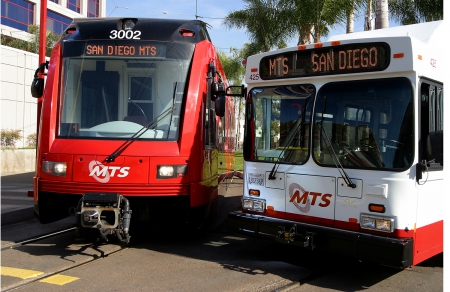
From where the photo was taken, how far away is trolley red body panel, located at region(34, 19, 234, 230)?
262 inches

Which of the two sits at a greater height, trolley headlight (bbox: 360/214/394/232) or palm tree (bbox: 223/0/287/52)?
palm tree (bbox: 223/0/287/52)

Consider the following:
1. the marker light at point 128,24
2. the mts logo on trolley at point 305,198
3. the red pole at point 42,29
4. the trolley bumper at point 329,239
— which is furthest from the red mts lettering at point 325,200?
the red pole at point 42,29

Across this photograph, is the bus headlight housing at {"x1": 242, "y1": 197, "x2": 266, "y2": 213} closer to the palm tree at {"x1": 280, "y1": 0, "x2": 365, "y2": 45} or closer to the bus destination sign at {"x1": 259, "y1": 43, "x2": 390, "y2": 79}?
the bus destination sign at {"x1": 259, "y1": 43, "x2": 390, "y2": 79}

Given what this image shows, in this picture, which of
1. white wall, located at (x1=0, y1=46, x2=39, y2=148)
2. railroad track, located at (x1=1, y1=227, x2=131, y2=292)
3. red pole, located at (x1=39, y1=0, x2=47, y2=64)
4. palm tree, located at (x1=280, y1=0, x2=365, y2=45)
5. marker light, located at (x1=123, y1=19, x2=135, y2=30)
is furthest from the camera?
white wall, located at (x1=0, y1=46, x2=39, y2=148)

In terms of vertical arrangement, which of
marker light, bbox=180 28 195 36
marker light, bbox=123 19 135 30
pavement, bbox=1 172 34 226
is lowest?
pavement, bbox=1 172 34 226

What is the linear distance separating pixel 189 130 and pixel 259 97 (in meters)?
1.08

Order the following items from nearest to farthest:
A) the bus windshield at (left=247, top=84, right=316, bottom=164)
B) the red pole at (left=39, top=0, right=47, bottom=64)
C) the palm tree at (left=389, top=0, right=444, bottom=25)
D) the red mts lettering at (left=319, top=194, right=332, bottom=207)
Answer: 1. the red mts lettering at (left=319, top=194, right=332, bottom=207)
2. the bus windshield at (left=247, top=84, right=316, bottom=164)
3. the red pole at (left=39, top=0, right=47, bottom=64)
4. the palm tree at (left=389, top=0, right=444, bottom=25)

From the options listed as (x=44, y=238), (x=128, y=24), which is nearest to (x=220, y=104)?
(x=128, y=24)

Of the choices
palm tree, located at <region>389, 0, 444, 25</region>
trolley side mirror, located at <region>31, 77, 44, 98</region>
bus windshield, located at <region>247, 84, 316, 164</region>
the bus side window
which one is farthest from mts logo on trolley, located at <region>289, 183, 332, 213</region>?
palm tree, located at <region>389, 0, 444, 25</region>

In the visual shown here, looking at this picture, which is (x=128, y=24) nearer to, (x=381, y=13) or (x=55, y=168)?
(x=55, y=168)

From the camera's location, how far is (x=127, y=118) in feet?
23.0

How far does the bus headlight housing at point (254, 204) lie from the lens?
6426mm

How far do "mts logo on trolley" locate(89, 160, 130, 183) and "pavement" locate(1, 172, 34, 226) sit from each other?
3614 mm

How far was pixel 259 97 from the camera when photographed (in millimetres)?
6684
